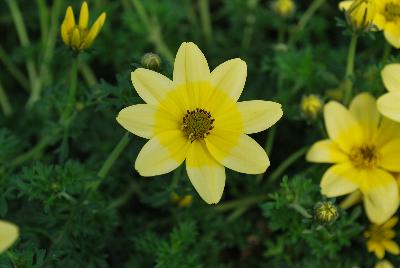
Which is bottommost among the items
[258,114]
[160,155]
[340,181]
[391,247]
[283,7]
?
[391,247]

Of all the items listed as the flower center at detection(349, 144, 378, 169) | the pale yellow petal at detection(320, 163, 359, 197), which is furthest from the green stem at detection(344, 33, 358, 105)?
the pale yellow petal at detection(320, 163, 359, 197)

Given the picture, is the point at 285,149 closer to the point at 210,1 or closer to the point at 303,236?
the point at 303,236

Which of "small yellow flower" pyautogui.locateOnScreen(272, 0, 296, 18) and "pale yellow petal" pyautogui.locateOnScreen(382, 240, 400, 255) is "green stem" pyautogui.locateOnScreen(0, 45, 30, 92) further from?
"pale yellow petal" pyautogui.locateOnScreen(382, 240, 400, 255)

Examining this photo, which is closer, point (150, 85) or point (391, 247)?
point (150, 85)

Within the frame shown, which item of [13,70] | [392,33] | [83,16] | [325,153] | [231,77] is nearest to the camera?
[231,77]

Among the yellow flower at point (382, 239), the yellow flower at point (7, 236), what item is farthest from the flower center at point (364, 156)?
the yellow flower at point (7, 236)

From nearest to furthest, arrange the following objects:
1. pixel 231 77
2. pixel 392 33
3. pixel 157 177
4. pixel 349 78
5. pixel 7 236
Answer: pixel 7 236, pixel 231 77, pixel 392 33, pixel 349 78, pixel 157 177

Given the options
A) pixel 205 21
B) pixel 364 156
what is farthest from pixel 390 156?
pixel 205 21

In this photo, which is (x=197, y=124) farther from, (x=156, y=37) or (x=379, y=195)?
(x=156, y=37)
